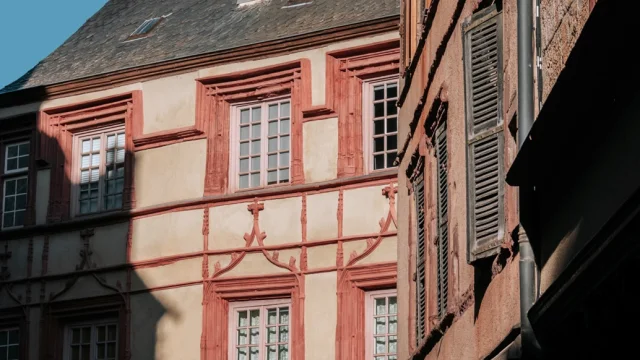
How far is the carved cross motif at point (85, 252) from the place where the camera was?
23969 mm

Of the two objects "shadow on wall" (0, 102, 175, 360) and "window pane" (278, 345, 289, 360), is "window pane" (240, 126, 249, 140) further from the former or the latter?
"window pane" (278, 345, 289, 360)

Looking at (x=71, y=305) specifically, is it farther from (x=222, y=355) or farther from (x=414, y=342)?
(x=414, y=342)

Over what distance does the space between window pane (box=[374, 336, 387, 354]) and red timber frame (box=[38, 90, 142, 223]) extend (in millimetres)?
5428

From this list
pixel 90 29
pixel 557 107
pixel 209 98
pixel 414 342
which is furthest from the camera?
pixel 90 29

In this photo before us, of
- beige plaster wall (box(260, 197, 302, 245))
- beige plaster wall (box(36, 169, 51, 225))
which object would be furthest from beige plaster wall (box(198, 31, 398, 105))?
beige plaster wall (box(36, 169, 51, 225))

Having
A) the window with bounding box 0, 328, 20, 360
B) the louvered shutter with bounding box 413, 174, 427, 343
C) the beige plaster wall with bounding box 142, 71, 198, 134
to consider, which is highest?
the beige plaster wall with bounding box 142, 71, 198, 134

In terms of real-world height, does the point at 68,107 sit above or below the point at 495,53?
above

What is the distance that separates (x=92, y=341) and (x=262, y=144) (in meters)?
4.09

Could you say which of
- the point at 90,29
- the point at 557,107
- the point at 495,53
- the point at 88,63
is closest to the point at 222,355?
the point at 88,63

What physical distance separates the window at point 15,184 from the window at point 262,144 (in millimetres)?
4131

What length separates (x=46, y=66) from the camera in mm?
26359

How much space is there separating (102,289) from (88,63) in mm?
4115

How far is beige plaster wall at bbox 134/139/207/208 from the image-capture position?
918 inches

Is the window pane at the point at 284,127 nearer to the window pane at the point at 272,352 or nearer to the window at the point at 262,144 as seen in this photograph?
the window at the point at 262,144
